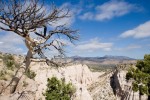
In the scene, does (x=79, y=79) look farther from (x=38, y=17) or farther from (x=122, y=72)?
(x=38, y=17)

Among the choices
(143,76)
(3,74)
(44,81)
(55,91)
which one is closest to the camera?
(3,74)

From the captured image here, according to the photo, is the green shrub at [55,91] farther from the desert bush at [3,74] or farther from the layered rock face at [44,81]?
the desert bush at [3,74]

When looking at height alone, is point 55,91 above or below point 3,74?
below

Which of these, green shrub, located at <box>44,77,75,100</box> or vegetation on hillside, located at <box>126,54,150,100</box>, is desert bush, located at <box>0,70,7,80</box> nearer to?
green shrub, located at <box>44,77,75,100</box>

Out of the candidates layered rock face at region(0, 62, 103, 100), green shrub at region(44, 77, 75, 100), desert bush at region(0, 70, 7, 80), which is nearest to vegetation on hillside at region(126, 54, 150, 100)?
green shrub at region(44, 77, 75, 100)

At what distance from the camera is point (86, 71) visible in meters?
92.9

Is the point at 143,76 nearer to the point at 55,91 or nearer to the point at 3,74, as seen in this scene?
the point at 55,91

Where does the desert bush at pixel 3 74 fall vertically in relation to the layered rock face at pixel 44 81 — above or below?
above

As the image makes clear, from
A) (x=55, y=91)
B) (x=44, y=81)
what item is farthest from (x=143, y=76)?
(x=44, y=81)

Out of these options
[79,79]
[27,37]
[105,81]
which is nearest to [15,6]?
[27,37]

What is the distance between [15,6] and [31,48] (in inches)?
86.1

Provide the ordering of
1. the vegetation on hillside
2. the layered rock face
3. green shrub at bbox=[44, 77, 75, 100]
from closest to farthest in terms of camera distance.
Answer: the layered rock face, green shrub at bbox=[44, 77, 75, 100], the vegetation on hillside

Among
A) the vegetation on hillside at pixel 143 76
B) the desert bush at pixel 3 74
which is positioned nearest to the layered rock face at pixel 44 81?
the desert bush at pixel 3 74

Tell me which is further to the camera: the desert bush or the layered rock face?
the desert bush
